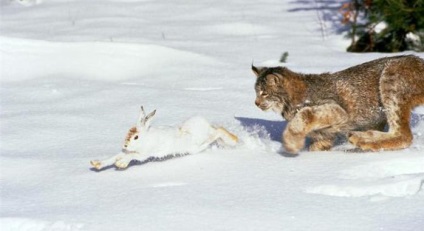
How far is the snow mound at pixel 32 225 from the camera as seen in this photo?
3.60 meters

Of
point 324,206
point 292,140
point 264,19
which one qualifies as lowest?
point 324,206

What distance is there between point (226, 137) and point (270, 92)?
15.6 inches

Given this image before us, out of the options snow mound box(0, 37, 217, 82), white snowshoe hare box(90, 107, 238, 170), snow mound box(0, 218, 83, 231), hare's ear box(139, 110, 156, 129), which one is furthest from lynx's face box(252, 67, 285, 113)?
snow mound box(0, 37, 217, 82)

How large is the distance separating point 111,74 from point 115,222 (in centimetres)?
380

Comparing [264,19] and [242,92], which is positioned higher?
[264,19]

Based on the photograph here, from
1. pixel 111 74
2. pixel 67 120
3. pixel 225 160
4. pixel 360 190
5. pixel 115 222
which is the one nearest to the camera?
pixel 115 222

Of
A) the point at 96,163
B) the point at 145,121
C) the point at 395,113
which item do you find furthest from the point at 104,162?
the point at 395,113

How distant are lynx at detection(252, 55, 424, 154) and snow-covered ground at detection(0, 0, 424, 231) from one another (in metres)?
0.11

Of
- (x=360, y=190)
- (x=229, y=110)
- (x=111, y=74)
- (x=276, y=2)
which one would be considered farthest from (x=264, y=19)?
Answer: (x=360, y=190)

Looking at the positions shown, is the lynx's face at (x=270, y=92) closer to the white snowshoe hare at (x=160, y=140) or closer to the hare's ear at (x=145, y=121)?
the white snowshoe hare at (x=160, y=140)

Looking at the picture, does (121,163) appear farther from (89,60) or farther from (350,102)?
(89,60)

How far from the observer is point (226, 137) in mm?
4750

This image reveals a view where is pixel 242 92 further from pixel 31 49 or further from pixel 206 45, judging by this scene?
pixel 31 49

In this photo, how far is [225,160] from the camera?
4559 mm
